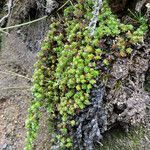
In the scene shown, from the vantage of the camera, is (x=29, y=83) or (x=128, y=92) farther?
(x=29, y=83)

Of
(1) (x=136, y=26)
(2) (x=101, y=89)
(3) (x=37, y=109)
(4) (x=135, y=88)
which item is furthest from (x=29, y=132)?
(1) (x=136, y=26)

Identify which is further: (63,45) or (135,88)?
(63,45)

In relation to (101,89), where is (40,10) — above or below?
above

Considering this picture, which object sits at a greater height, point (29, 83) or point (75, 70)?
point (75, 70)

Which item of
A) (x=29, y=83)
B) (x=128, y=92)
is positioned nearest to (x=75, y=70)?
(x=128, y=92)

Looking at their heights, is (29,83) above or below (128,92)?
below

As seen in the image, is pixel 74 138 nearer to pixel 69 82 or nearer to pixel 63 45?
pixel 69 82

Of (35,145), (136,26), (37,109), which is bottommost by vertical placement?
(35,145)

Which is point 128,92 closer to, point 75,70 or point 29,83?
point 75,70
